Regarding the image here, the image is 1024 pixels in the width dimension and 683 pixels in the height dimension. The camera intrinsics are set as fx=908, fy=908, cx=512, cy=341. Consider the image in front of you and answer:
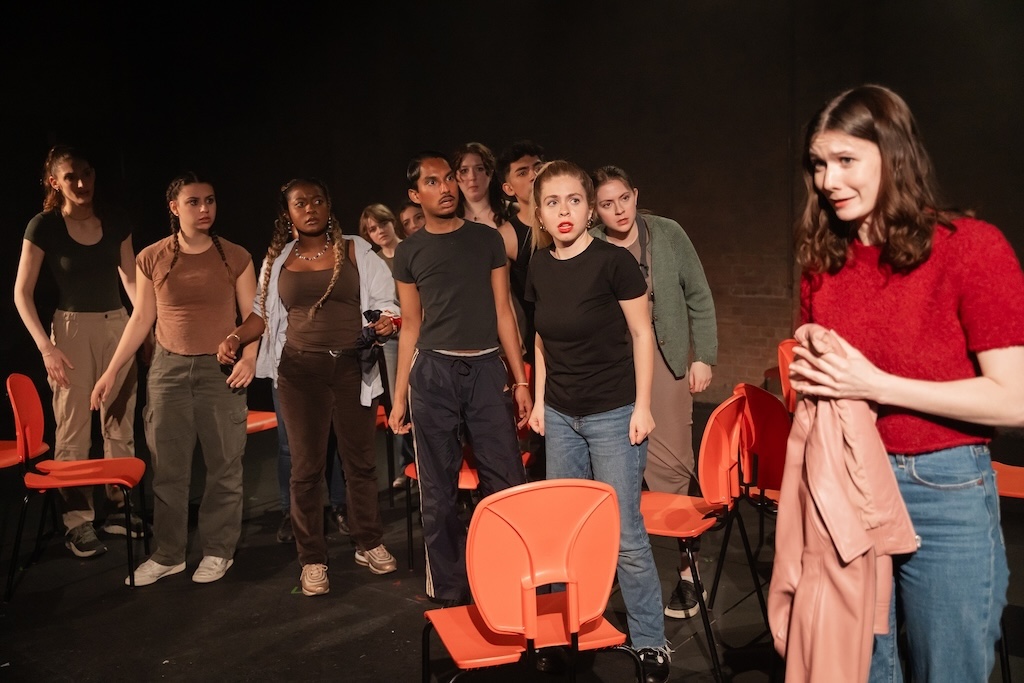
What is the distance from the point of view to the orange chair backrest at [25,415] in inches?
158

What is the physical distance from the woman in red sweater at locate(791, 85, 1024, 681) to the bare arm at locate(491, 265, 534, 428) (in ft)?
6.38

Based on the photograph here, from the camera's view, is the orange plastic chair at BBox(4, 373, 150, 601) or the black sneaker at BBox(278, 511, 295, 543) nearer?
the orange plastic chair at BBox(4, 373, 150, 601)

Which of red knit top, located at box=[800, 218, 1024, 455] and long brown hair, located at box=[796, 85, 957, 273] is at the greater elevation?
long brown hair, located at box=[796, 85, 957, 273]

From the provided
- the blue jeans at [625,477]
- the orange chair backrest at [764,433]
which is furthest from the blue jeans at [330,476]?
the orange chair backrest at [764,433]

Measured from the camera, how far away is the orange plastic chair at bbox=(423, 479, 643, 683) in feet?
6.91

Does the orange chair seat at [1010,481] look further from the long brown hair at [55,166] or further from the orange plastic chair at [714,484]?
the long brown hair at [55,166]

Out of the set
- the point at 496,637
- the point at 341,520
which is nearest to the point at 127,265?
the point at 341,520

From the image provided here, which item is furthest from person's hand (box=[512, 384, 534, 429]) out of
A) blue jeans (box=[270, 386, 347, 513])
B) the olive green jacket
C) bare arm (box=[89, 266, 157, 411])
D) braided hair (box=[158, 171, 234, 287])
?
bare arm (box=[89, 266, 157, 411])

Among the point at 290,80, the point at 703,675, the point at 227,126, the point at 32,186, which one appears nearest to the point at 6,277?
the point at 32,186

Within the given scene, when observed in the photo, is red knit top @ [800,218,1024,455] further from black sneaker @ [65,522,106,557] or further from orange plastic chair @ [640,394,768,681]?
black sneaker @ [65,522,106,557]

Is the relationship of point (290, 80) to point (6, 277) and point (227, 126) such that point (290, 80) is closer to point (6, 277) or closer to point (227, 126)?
point (227, 126)

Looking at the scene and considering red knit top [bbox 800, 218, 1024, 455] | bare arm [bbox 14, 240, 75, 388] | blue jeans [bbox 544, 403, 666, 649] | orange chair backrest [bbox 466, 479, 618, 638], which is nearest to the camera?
red knit top [bbox 800, 218, 1024, 455]

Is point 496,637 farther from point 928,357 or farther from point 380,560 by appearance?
point 380,560

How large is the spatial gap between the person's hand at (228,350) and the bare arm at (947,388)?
2985 mm
